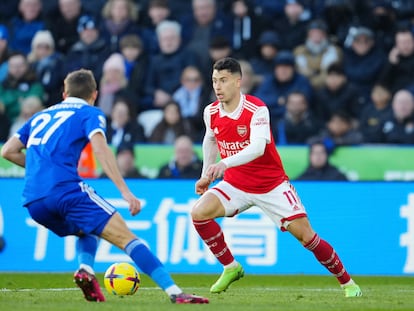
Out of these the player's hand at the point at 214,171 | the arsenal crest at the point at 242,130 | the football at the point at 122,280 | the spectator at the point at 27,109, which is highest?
the arsenal crest at the point at 242,130

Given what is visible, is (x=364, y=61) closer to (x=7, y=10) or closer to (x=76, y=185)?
(x=7, y=10)

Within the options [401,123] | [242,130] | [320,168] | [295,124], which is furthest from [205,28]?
[242,130]

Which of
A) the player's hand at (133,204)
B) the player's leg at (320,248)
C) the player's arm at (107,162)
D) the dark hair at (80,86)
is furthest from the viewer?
the player's leg at (320,248)

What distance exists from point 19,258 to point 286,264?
12.7 feet

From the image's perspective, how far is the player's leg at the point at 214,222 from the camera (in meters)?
10.4

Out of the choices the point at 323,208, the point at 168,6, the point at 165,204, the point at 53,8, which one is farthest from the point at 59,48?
the point at 323,208

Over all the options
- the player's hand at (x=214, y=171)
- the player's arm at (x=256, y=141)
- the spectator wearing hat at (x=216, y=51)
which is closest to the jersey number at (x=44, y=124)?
the player's hand at (x=214, y=171)

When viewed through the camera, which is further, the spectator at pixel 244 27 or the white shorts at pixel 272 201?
the spectator at pixel 244 27

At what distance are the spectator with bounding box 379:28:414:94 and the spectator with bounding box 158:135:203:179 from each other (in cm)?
382

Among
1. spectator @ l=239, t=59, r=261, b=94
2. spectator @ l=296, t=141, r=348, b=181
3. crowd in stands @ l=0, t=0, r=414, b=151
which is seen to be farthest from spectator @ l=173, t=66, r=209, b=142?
spectator @ l=296, t=141, r=348, b=181

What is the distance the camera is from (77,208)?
8.55 m

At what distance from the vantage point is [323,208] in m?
14.8

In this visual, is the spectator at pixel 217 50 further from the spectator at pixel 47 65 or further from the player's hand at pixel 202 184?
the player's hand at pixel 202 184

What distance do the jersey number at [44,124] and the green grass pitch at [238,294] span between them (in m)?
1.42
